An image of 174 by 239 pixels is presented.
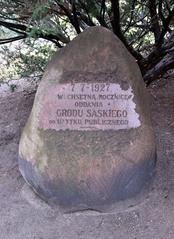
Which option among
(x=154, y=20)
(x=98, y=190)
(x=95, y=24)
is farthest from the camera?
(x=154, y=20)

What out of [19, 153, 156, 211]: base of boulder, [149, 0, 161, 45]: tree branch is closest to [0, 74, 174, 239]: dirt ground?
[19, 153, 156, 211]: base of boulder

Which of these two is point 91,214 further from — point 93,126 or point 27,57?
point 27,57

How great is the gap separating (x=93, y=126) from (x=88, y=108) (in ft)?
0.41

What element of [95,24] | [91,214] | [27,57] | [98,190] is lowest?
[91,214]

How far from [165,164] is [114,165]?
1.90 ft

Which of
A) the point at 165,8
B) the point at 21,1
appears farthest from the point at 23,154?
the point at 165,8

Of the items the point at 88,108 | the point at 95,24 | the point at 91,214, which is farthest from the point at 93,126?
the point at 95,24

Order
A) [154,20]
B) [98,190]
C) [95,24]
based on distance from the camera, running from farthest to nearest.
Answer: [154,20], [95,24], [98,190]

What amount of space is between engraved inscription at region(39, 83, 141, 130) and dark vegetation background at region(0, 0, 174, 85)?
933 mm

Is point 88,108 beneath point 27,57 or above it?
beneath

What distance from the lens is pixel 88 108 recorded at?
302 centimetres

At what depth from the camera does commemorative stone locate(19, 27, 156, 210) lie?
298cm

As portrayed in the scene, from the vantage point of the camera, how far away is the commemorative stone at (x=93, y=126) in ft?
9.77

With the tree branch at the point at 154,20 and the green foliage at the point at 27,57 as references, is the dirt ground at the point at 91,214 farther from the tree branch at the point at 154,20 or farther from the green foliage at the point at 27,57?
the tree branch at the point at 154,20
